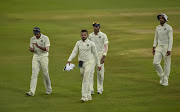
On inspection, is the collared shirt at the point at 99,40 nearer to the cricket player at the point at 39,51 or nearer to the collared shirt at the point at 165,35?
the cricket player at the point at 39,51

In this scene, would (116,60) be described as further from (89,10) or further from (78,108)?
(89,10)

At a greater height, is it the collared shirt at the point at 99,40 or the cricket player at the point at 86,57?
the collared shirt at the point at 99,40

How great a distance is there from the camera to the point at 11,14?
3812cm

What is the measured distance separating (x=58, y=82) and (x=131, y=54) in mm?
7004

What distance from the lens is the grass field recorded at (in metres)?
14.7

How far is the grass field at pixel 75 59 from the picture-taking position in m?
14.7

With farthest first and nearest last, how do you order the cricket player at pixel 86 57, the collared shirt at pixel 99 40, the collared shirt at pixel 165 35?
1. the collared shirt at pixel 165 35
2. the collared shirt at pixel 99 40
3. the cricket player at pixel 86 57

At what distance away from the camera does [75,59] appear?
2392 centimetres

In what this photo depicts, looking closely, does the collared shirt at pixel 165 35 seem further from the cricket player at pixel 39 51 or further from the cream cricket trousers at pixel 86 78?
the cricket player at pixel 39 51

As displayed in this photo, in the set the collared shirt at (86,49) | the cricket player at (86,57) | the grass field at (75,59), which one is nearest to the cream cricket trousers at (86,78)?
the cricket player at (86,57)

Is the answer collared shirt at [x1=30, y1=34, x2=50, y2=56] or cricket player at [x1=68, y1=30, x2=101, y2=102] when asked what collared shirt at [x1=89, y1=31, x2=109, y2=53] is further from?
collared shirt at [x1=30, y1=34, x2=50, y2=56]

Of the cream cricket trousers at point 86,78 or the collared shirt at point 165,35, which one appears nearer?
the cream cricket trousers at point 86,78

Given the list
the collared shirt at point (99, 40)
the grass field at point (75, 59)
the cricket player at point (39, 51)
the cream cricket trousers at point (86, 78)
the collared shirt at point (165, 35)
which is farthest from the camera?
the collared shirt at point (165, 35)

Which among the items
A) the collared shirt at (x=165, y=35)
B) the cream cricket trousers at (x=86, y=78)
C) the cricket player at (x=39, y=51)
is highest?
the collared shirt at (x=165, y=35)
